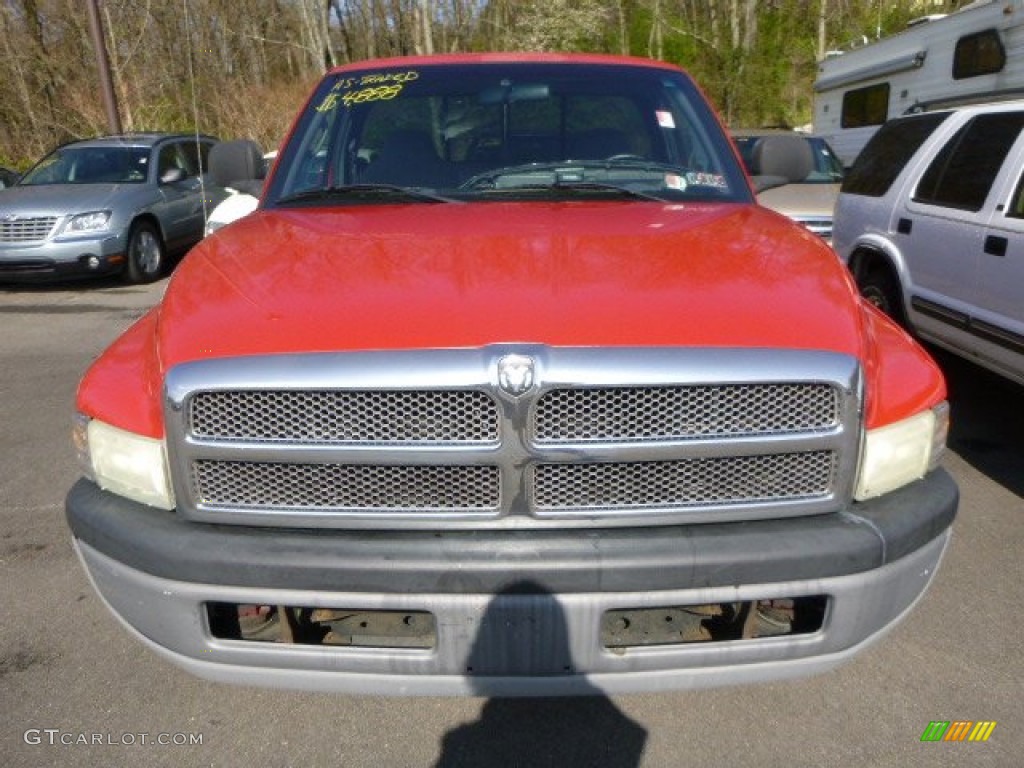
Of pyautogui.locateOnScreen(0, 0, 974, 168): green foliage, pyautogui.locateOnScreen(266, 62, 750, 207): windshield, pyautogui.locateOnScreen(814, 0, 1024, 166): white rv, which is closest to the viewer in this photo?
pyautogui.locateOnScreen(266, 62, 750, 207): windshield

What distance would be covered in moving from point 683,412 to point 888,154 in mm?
4799

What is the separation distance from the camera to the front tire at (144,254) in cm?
967

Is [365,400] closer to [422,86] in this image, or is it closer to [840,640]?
[840,640]

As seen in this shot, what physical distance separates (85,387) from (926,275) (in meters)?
4.71

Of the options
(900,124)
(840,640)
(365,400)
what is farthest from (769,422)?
(900,124)

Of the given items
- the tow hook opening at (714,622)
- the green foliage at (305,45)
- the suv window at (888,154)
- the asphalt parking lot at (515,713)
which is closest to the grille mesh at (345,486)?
the tow hook opening at (714,622)

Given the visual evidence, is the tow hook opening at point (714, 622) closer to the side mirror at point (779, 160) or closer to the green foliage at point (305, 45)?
the side mirror at point (779, 160)

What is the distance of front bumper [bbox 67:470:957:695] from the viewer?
5.90 ft

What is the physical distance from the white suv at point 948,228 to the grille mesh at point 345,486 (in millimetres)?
3410

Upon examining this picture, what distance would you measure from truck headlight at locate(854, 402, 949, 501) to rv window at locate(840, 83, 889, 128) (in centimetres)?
1235

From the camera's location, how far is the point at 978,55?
9.31 meters

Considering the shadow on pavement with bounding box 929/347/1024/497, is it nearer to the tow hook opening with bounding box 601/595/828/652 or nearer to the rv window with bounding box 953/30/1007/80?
the tow hook opening with bounding box 601/595/828/652

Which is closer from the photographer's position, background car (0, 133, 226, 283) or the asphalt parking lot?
the asphalt parking lot

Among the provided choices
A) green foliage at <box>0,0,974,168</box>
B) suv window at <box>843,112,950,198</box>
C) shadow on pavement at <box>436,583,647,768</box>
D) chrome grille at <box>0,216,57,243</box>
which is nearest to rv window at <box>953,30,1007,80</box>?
suv window at <box>843,112,950,198</box>
